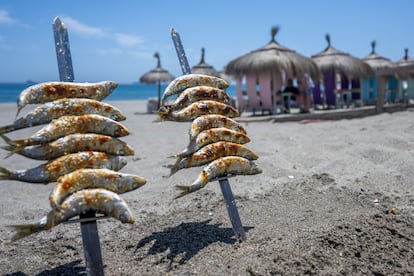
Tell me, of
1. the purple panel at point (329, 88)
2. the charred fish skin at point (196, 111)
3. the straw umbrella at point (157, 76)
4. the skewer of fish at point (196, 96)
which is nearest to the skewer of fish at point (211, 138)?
the charred fish skin at point (196, 111)

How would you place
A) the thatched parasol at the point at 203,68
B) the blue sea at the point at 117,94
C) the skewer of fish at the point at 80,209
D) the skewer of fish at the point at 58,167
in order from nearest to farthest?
1. the skewer of fish at the point at 80,209
2. the skewer of fish at the point at 58,167
3. the thatched parasol at the point at 203,68
4. the blue sea at the point at 117,94

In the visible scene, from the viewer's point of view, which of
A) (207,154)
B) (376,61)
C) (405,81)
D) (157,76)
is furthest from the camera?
(405,81)

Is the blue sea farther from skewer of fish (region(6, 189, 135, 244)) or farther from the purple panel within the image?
the purple panel

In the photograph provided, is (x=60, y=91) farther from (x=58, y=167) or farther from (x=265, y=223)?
(x=265, y=223)

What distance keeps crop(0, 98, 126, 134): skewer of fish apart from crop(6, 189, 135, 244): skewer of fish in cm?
63

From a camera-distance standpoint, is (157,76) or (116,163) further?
(157,76)

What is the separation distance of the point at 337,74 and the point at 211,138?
1631 centimetres

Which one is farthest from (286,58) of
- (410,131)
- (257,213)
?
(257,213)

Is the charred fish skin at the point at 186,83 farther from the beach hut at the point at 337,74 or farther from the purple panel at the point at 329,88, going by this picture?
the purple panel at the point at 329,88

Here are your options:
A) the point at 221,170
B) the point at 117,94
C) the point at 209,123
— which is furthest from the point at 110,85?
the point at 117,94

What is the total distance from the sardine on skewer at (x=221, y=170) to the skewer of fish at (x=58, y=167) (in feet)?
2.51

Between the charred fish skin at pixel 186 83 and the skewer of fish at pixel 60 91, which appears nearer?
the skewer of fish at pixel 60 91

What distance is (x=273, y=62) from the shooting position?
45.0ft

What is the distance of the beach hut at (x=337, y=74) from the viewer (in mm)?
16891
